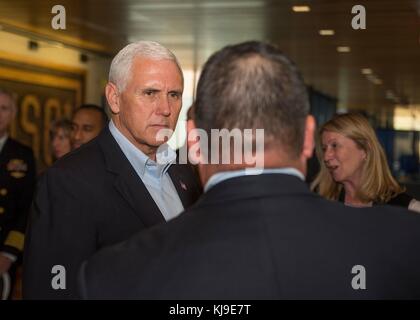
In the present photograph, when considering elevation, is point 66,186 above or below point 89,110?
below

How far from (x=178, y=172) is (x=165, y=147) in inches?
3.8

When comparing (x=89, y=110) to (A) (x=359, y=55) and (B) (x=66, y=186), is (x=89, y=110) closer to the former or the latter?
(B) (x=66, y=186)

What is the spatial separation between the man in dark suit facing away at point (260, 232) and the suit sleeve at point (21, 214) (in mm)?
2932

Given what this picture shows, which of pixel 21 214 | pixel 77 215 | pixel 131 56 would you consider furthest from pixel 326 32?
pixel 77 215

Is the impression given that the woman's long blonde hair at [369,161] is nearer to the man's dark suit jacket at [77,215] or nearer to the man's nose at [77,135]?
the man's dark suit jacket at [77,215]

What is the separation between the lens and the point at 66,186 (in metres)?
1.81

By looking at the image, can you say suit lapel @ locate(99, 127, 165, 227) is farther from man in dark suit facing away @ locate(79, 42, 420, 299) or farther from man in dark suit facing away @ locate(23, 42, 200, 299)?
man in dark suit facing away @ locate(79, 42, 420, 299)

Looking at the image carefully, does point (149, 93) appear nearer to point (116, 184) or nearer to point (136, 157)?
point (136, 157)

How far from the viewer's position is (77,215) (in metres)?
1.79

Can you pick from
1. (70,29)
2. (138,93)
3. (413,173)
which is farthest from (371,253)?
(413,173)

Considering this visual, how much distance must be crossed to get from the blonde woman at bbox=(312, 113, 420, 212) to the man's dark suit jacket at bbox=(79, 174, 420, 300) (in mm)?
1999

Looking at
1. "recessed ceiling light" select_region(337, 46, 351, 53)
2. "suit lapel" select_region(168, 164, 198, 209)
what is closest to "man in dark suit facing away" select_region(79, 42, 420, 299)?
"suit lapel" select_region(168, 164, 198, 209)

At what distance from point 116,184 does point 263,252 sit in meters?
0.89

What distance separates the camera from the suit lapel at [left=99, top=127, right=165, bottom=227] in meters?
1.89
